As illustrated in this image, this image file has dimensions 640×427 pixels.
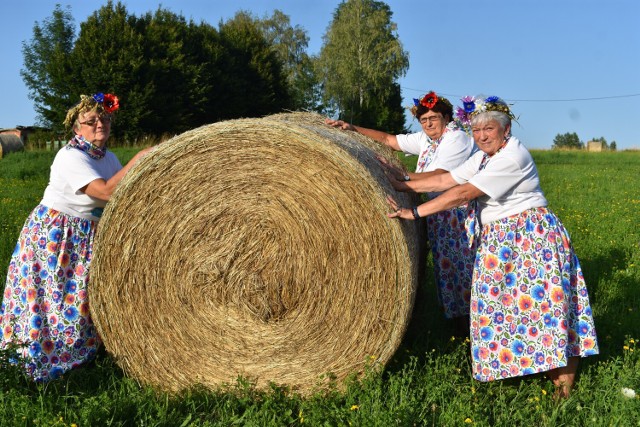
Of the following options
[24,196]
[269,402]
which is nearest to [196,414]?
[269,402]

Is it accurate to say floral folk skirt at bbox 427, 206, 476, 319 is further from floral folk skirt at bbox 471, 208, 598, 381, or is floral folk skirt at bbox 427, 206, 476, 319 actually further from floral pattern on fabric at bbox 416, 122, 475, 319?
floral folk skirt at bbox 471, 208, 598, 381

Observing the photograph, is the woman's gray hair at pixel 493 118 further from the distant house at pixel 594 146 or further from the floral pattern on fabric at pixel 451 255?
the distant house at pixel 594 146

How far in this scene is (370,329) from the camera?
170 inches

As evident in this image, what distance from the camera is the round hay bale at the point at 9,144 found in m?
21.3

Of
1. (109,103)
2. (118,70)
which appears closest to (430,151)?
(109,103)

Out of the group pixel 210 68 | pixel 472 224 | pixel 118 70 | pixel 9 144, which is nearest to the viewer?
pixel 472 224

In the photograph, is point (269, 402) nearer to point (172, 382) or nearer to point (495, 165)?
point (172, 382)

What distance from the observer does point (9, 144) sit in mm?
22234

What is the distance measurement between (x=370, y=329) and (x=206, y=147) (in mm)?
1538

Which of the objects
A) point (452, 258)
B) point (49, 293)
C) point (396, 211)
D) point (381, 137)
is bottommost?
point (452, 258)

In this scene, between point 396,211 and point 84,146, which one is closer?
point 396,211

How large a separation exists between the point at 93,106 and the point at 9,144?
1956 centimetres

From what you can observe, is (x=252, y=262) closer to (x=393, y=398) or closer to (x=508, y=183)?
(x=393, y=398)

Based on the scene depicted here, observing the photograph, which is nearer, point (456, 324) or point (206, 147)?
point (206, 147)
